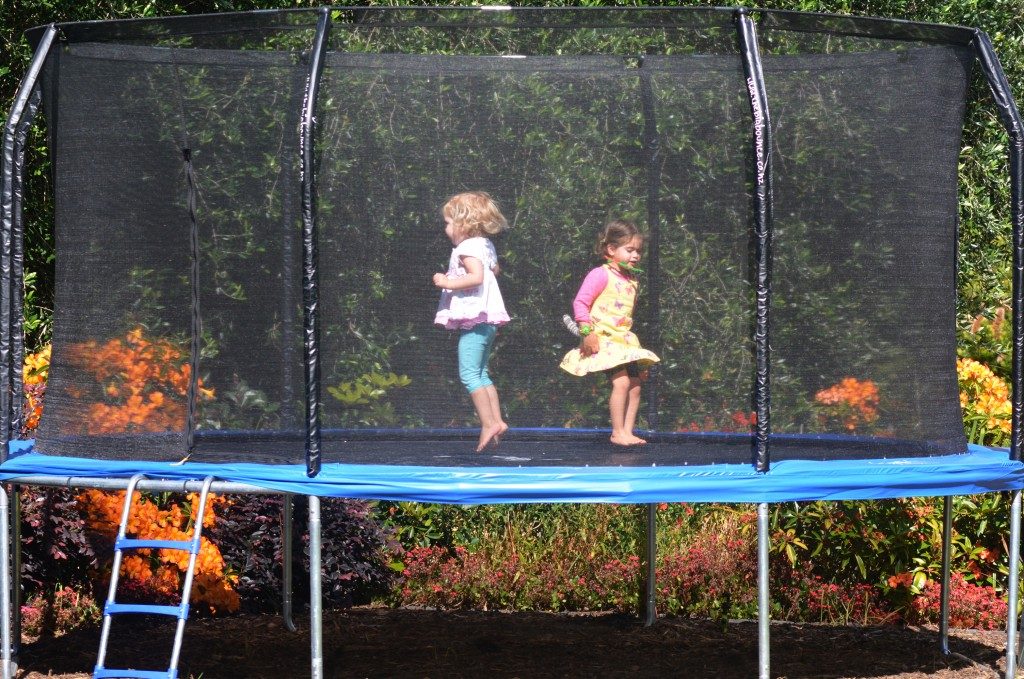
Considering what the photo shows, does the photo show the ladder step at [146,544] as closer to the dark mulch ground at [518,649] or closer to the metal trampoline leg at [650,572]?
the dark mulch ground at [518,649]

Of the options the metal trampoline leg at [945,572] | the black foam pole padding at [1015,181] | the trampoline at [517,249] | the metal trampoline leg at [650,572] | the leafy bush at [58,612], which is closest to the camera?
the trampoline at [517,249]

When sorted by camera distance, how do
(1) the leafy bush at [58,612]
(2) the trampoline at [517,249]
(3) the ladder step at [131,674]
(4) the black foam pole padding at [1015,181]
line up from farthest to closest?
(1) the leafy bush at [58,612] < (4) the black foam pole padding at [1015,181] < (2) the trampoline at [517,249] < (3) the ladder step at [131,674]

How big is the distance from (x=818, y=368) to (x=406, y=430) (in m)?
1.47

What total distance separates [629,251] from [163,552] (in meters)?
2.77

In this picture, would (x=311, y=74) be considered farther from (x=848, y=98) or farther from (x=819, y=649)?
(x=819, y=649)

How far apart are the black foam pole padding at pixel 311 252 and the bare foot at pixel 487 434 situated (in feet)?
1.85

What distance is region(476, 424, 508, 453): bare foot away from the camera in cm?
420

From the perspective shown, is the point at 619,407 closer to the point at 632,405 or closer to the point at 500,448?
the point at 632,405

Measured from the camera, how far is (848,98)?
4203 millimetres

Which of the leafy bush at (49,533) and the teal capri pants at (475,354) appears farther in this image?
the leafy bush at (49,533)

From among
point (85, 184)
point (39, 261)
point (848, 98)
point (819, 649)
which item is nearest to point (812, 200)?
point (848, 98)

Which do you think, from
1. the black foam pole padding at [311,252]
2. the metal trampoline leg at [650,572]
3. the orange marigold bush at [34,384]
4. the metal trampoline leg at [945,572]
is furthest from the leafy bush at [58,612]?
the metal trampoline leg at [945,572]

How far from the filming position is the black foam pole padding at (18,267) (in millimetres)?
4367

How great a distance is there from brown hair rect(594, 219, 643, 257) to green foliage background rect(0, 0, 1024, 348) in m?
2.94
